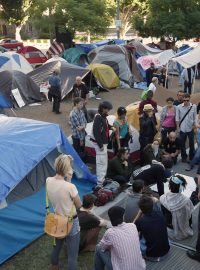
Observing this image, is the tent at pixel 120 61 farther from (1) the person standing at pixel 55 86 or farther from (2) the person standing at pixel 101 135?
(2) the person standing at pixel 101 135

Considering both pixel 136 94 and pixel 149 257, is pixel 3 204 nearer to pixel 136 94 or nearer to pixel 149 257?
pixel 149 257

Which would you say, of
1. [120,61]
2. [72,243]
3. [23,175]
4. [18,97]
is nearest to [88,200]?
[72,243]

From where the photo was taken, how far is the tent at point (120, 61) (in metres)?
18.6

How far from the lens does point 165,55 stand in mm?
18297

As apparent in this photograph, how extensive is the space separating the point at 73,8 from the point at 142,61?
11.7 m

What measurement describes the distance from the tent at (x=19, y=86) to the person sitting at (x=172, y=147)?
7.26 m

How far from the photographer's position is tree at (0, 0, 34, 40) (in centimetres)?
3900

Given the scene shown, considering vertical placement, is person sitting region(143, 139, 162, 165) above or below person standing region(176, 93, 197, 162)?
below

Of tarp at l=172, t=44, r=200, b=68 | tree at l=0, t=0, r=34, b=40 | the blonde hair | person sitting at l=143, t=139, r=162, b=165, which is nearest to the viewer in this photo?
the blonde hair

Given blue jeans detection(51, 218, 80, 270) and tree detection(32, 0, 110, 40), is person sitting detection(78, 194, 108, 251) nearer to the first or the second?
blue jeans detection(51, 218, 80, 270)

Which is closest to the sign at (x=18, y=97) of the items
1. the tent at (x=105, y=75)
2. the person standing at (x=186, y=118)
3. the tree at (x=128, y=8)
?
the tent at (x=105, y=75)

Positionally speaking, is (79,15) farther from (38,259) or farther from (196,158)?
(38,259)

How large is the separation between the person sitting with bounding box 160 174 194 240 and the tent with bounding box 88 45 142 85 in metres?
13.2

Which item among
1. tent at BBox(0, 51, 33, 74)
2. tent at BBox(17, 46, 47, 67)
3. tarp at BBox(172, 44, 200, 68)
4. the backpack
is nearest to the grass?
the backpack
